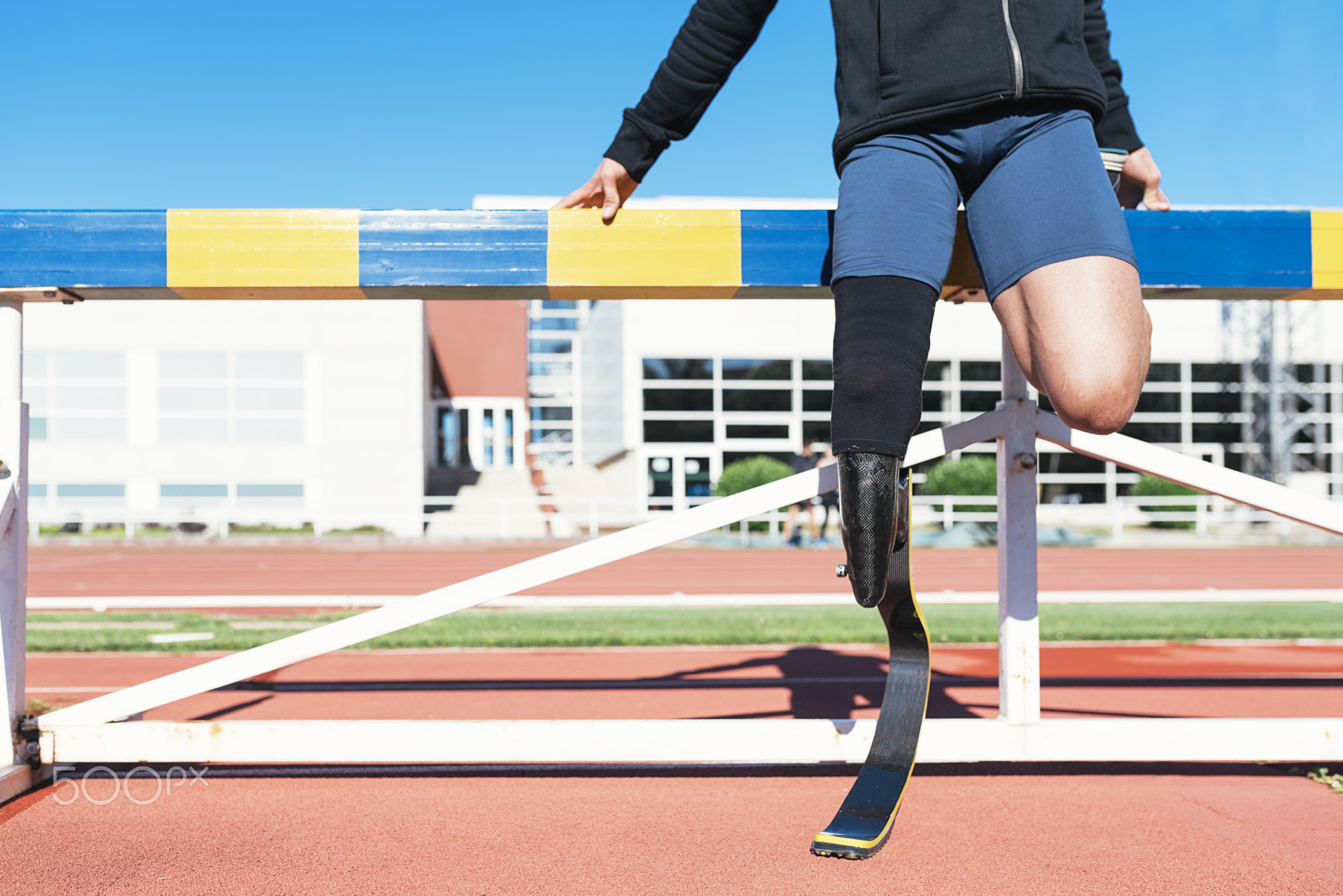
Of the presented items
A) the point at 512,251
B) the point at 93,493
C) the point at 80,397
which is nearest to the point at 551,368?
the point at 80,397

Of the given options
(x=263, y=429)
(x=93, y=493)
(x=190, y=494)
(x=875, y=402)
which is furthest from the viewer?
(x=263, y=429)

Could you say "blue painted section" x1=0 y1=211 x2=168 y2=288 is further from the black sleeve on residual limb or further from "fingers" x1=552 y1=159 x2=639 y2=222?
the black sleeve on residual limb

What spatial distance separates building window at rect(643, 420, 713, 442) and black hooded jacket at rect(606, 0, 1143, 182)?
22.9m

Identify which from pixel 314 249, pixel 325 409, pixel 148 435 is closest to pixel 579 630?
pixel 314 249

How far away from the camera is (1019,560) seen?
7.04 ft

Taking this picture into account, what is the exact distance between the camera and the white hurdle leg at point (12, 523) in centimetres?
207

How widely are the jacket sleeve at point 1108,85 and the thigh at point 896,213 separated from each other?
57cm

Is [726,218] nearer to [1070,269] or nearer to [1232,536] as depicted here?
[1070,269]

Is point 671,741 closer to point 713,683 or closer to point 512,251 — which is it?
point 512,251

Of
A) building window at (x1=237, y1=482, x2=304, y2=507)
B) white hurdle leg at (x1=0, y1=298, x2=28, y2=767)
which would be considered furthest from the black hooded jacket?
building window at (x1=237, y1=482, x2=304, y2=507)

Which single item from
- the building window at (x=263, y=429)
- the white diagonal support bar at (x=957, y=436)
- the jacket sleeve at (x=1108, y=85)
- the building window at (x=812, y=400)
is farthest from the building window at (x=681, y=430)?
the jacket sleeve at (x=1108, y=85)

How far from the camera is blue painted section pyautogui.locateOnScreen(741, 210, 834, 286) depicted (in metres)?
2.11

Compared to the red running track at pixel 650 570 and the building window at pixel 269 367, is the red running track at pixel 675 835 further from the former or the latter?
the building window at pixel 269 367

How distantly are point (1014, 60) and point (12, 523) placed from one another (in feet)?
7.92
